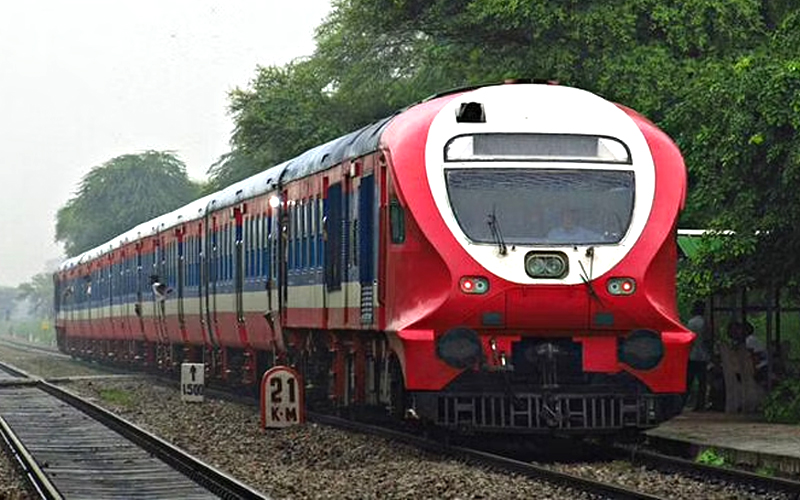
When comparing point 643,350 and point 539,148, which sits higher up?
point 539,148

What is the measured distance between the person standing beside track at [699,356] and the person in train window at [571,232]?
5172 mm

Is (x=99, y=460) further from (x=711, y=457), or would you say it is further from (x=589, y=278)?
(x=711, y=457)

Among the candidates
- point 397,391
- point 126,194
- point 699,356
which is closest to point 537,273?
point 397,391

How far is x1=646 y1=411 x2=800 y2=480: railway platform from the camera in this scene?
1319 centimetres

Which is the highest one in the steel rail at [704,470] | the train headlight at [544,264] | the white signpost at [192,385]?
the train headlight at [544,264]

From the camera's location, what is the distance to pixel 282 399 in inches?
758

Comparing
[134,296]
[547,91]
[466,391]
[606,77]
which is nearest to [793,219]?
[547,91]

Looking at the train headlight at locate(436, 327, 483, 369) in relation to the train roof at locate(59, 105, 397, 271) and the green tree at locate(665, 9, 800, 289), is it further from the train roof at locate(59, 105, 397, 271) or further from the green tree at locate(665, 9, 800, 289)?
the green tree at locate(665, 9, 800, 289)

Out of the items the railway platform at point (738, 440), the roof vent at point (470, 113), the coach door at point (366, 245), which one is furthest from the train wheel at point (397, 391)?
the railway platform at point (738, 440)

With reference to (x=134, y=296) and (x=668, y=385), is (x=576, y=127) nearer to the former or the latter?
(x=668, y=385)

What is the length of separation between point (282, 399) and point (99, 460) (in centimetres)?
345

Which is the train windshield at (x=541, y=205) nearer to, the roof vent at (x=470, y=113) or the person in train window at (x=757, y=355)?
the roof vent at (x=470, y=113)

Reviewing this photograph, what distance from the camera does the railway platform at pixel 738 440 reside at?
13.2m

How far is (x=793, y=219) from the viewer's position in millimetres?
17438
